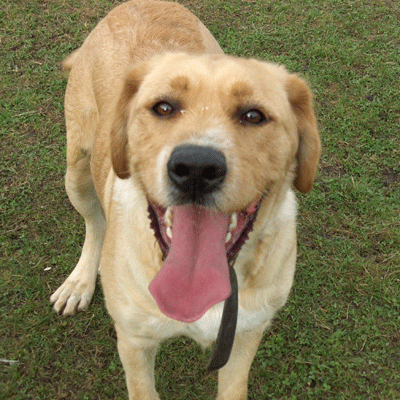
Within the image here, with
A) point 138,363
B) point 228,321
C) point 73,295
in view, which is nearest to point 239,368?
point 138,363

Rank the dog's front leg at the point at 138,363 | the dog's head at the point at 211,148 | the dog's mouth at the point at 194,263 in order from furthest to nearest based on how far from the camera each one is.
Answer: the dog's front leg at the point at 138,363, the dog's mouth at the point at 194,263, the dog's head at the point at 211,148

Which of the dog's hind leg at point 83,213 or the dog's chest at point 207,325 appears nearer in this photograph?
the dog's chest at point 207,325

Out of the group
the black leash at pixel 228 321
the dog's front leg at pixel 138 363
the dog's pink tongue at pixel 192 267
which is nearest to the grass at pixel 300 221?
the dog's front leg at pixel 138 363

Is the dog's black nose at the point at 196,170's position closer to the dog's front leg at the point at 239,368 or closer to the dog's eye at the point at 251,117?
the dog's eye at the point at 251,117

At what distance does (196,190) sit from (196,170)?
120mm

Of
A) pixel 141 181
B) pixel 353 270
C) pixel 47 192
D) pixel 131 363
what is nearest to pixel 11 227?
pixel 47 192

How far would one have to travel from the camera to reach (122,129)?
2568mm

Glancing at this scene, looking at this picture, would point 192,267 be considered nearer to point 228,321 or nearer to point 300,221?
point 228,321

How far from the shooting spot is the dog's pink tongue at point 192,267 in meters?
2.17

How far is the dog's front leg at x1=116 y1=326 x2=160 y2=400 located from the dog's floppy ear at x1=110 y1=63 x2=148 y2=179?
38.6 inches

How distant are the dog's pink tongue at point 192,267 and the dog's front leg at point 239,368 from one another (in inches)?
31.6

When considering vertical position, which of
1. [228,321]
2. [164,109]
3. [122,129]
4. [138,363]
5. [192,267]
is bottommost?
[138,363]

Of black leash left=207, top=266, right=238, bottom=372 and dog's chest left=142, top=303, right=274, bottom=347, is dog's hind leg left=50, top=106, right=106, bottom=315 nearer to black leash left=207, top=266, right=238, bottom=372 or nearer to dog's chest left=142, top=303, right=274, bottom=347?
dog's chest left=142, top=303, right=274, bottom=347

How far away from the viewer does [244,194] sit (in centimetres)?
202
